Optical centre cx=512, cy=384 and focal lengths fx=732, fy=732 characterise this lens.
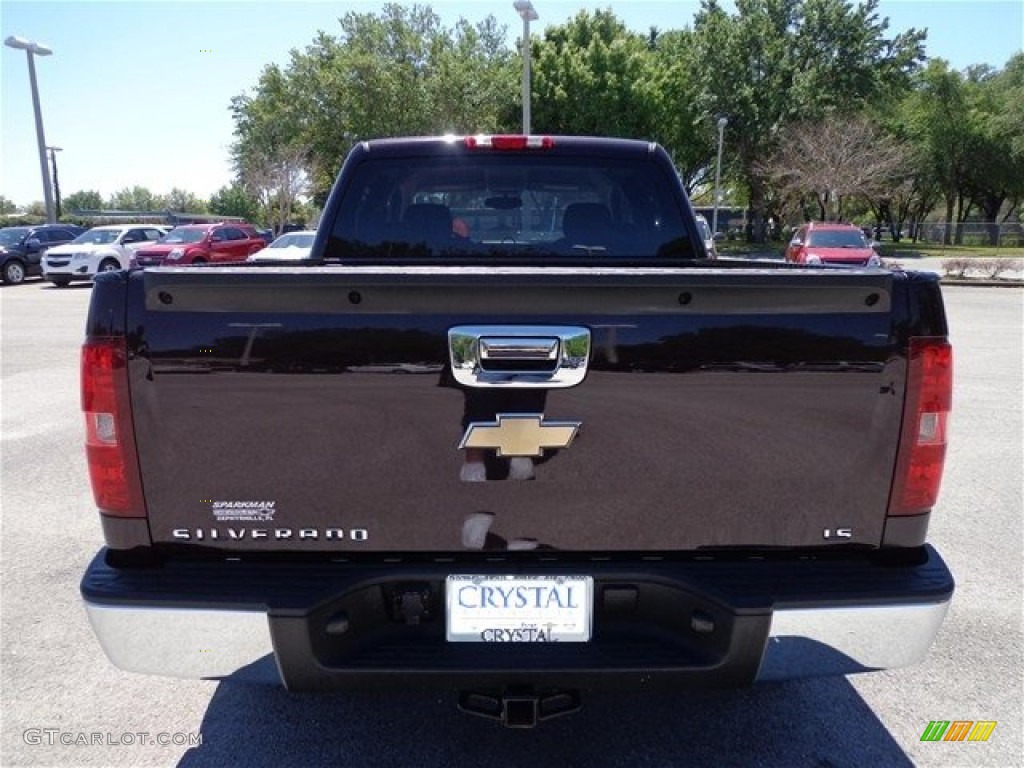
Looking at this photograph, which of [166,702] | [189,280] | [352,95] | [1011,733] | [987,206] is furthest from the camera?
[987,206]

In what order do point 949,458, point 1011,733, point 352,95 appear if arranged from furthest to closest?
point 352,95, point 949,458, point 1011,733

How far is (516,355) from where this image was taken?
185cm

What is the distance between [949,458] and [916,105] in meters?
54.8

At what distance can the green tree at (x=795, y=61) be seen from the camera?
134ft

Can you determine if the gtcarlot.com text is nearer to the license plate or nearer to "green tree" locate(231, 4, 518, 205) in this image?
the license plate

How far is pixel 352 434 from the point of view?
1.91 m

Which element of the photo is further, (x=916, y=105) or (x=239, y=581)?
(x=916, y=105)

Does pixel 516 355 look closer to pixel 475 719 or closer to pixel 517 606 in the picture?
pixel 517 606

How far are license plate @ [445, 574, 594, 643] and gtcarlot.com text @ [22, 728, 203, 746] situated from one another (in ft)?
4.43

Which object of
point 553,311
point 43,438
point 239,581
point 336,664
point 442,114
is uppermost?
point 442,114

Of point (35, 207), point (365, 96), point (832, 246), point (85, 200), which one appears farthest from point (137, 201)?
point (832, 246)

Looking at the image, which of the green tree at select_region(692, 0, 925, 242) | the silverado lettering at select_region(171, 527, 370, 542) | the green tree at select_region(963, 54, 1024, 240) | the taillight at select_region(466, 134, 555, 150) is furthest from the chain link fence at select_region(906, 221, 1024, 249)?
the silverado lettering at select_region(171, 527, 370, 542)

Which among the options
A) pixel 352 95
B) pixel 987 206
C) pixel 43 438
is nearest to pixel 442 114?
pixel 352 95

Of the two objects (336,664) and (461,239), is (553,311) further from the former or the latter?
(461,239)
